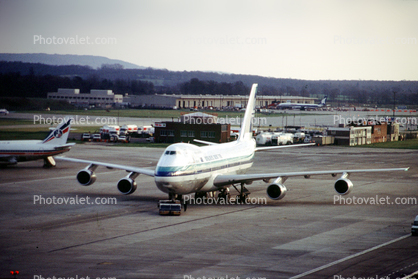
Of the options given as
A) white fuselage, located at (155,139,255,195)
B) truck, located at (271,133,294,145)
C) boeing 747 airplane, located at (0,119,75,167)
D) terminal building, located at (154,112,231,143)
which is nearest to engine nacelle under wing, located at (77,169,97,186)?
white fuselage, located at (155,139,255,195)

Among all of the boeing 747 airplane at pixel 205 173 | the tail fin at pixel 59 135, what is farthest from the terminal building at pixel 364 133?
the boeing 747 airplane at pixel 205 173

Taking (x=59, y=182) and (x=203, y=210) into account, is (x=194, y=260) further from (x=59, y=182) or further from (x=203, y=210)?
(x=59, y=182)

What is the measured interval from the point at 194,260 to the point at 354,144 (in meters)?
95.0

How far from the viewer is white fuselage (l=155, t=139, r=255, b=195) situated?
133 ft

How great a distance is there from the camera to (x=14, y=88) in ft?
416

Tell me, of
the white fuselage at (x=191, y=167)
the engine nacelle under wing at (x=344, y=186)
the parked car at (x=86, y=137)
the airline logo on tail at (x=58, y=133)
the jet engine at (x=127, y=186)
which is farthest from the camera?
the parked car at (x=86, y=137)

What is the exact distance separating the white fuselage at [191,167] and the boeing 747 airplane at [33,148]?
29595 millimetres

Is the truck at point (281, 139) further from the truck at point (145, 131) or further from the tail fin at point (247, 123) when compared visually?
the tail fin at point (247, 123)

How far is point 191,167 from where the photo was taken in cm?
4203

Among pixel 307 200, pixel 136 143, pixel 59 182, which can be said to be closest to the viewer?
pixel 307 200

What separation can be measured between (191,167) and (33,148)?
3471 cm

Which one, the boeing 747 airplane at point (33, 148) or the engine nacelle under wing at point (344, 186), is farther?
the boeing 747 airplane at point (33, 148)

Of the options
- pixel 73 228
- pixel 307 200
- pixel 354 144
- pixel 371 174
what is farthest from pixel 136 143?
pixel 73 228

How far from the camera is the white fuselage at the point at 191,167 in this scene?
40625 mm
